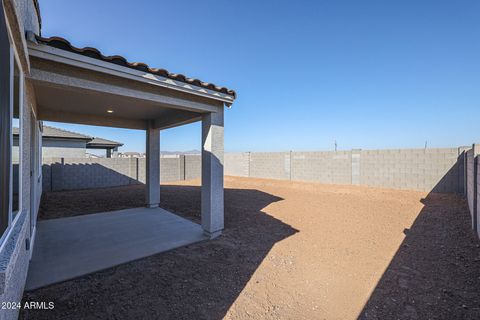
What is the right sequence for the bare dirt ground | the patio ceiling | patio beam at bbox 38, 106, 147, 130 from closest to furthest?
the bare dirt ground
the patio ceiling
patio beam at bbox 38, 106, 147, 130

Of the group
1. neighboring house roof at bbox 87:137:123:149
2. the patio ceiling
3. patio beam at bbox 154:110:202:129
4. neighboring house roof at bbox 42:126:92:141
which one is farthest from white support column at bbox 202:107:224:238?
neighboring house roof at bbox 87:137:123:149

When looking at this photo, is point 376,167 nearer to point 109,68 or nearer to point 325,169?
point 325,169

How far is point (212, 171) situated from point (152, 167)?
3703 millimetres

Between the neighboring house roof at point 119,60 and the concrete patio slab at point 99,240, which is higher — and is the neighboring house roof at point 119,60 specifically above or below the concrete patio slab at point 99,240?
above

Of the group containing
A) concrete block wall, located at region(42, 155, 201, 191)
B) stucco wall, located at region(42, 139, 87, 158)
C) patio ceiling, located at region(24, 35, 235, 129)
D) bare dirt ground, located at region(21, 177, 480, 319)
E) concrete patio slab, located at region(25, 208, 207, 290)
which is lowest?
bare dirt ground, located at region(21, 177, 480, 319)

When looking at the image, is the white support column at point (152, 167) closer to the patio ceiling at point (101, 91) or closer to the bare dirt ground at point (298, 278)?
the patio ceiling at point (101, 91)

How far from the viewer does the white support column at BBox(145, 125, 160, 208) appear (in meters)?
7.09

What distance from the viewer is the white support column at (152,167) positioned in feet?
23.2

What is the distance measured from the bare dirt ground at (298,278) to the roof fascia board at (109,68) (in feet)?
9.89

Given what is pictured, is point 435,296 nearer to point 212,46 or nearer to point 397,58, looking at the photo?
point 212,46

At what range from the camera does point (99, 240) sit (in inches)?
172

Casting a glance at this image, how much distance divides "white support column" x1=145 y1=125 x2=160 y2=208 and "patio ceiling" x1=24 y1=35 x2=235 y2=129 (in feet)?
4.30

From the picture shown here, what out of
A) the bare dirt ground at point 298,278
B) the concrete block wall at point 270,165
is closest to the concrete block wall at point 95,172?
the concrete block wall at point 270,165

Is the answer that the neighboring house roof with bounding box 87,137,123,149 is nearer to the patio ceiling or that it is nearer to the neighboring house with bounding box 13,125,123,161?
the neighboring house with bounding box 13,125,123,161
